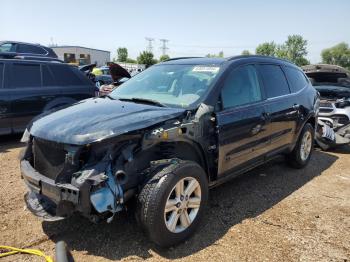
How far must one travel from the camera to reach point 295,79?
19.1 feet

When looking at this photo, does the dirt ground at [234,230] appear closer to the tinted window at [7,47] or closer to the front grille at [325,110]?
the front grille at [325,110]

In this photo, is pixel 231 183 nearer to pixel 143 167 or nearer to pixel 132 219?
pixel 132 219

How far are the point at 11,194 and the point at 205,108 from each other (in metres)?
2.75

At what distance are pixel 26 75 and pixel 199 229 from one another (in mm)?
5471

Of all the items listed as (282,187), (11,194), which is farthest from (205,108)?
(11,194)

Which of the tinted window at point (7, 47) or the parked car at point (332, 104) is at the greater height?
the tinted window at point (7, 47)

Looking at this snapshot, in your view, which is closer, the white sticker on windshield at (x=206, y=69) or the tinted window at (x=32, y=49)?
the white sticker on windshield at (x=206, y=69)

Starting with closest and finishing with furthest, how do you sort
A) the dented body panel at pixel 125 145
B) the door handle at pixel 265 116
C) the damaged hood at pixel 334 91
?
the dented body panel at pixel 125 145, the door handle at pixel 265 116, the damaged hood at pixel 334 91

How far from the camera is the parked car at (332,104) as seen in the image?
293 inches

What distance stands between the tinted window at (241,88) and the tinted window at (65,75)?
4766 mm

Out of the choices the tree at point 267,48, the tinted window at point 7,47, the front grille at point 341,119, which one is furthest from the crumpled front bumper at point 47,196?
the tree at point 267,48

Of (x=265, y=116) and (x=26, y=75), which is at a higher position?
(x=26, y=75)

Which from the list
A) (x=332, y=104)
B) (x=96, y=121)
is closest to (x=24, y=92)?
(x=96, y=121)

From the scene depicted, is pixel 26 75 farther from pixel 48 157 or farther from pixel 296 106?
pixel 296 106
